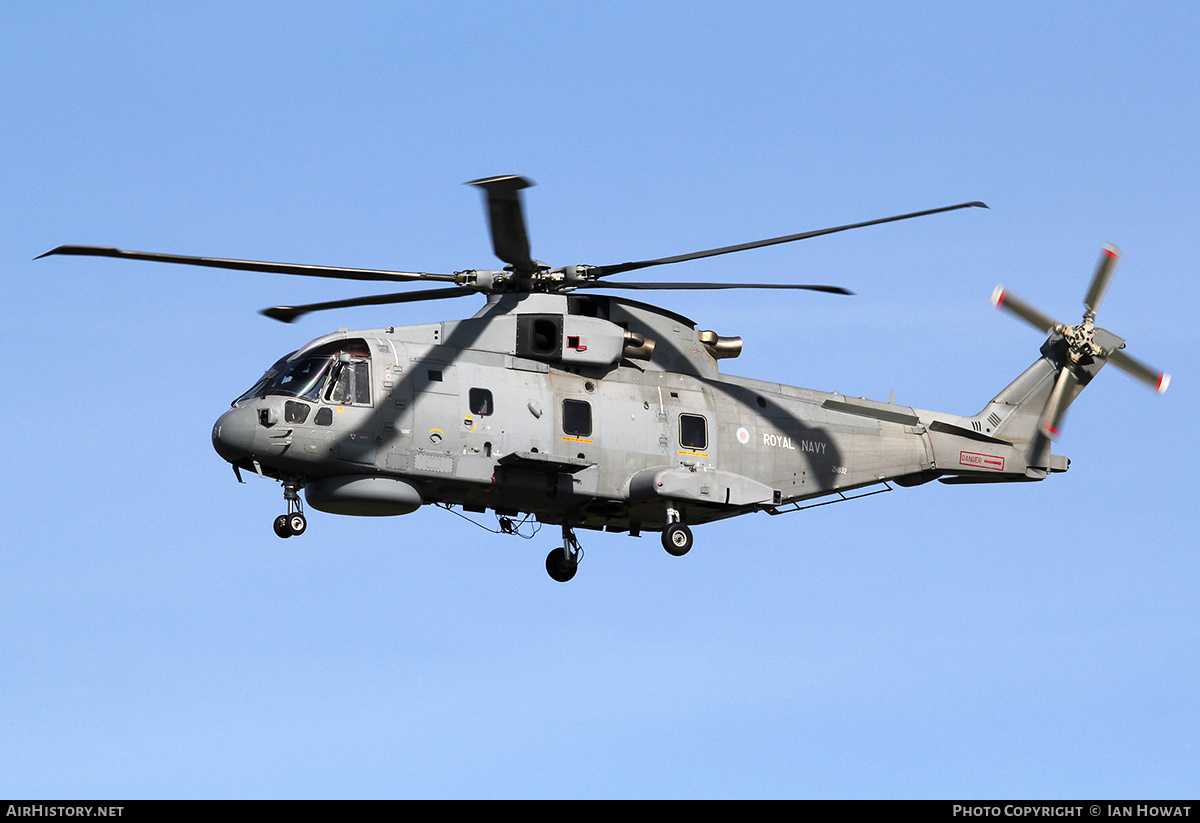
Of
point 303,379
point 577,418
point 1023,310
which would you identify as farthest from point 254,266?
point 1023,310

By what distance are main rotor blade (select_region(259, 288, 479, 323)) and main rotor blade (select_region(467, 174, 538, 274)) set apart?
173cm

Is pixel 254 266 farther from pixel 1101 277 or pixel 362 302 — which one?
pixel 1101 277

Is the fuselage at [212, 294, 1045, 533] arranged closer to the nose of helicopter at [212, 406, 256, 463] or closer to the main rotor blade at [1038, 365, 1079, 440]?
the nose of helicopter at [212, 406, 256, 463]

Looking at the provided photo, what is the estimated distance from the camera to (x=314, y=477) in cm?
2892

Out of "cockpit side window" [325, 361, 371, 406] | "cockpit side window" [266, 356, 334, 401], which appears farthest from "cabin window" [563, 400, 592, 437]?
"cockpit side window" [266, 356, 334, 401]

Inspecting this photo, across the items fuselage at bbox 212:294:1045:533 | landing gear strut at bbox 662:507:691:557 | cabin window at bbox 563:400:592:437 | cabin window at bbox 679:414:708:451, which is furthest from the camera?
cabin window at bbox 679:414:708:451

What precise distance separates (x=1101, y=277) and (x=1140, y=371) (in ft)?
7.41

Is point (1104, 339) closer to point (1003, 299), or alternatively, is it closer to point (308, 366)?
point (1003, 299)

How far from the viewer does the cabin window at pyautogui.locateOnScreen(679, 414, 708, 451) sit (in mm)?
31688

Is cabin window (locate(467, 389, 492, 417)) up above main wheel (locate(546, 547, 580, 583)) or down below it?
above

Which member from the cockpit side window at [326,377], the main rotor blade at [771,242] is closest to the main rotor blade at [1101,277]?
the main rotor blade at [771,242]

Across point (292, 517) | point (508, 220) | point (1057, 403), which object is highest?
point (1057, 403)

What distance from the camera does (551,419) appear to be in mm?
30375
